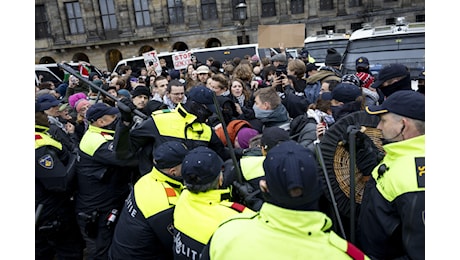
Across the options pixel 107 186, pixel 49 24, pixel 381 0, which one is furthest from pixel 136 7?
pixel 107 186

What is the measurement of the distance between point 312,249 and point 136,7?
84.3ft

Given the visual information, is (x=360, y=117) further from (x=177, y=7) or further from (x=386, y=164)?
(x=177, y=7)

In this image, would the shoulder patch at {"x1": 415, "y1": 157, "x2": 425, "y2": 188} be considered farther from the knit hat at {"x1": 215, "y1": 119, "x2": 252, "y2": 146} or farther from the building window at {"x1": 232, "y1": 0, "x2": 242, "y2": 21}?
the building window at {"x1": 232, "y1": 0, "x2": 242, "y2": 21}

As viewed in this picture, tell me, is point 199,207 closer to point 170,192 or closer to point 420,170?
point 170,192

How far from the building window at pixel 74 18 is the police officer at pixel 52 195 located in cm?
2449

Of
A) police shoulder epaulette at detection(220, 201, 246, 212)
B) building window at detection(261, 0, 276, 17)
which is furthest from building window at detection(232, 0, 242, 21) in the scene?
police shoulder epaulette at detection(220, 201, 246, 212)

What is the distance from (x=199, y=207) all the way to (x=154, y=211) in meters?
0.52

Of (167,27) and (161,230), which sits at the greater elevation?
(167,27)

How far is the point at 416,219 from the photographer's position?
5.44ft

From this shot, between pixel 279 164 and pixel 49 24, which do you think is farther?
pixel 49 24

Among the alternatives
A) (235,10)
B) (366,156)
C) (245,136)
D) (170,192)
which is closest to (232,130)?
(245,136)

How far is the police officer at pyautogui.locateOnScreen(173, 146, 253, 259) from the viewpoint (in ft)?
6.66

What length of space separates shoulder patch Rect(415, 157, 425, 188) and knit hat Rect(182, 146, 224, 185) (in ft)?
3.61

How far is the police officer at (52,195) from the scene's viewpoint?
327 centimetres
